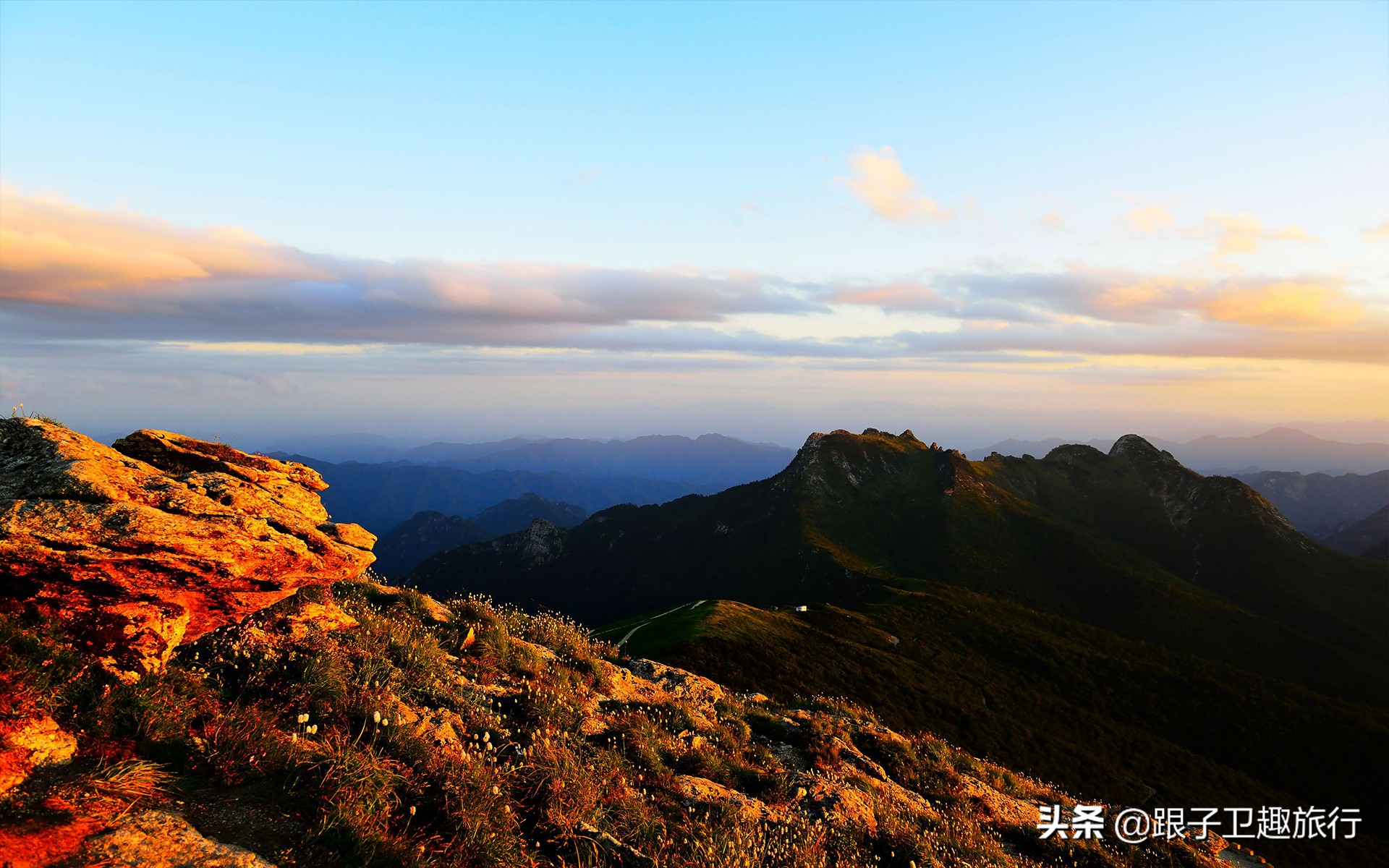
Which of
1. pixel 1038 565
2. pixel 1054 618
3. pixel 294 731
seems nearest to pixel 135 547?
pixel 294 731

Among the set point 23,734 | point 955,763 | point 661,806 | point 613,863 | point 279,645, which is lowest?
point 955,763

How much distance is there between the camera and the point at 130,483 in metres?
8.39

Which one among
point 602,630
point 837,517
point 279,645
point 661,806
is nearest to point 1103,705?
point 602,630

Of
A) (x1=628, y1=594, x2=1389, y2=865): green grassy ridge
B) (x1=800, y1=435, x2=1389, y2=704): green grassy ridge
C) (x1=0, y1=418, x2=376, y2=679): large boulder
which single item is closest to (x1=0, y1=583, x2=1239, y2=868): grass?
(x1=0, y1=418, x2=376, y2=679): large boulder

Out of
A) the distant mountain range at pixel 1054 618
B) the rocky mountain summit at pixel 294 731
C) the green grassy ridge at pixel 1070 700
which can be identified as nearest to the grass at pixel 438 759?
the rocky mountain summit at pixel 294 731

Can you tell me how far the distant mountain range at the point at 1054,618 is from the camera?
52.9 metres

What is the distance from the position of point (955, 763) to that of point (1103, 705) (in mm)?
66791

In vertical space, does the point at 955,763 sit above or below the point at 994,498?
above

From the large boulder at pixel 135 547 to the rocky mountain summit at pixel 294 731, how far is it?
3cm

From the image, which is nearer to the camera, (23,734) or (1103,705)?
(23,734)

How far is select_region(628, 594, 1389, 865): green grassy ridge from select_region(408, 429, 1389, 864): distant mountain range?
1.01 feet

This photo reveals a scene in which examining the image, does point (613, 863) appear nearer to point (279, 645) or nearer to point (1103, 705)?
point (279, 645)

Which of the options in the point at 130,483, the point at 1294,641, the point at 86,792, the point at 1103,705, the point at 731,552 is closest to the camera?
the point at 86,792

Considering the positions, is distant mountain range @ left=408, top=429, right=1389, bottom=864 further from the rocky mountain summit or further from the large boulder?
the large boulder
